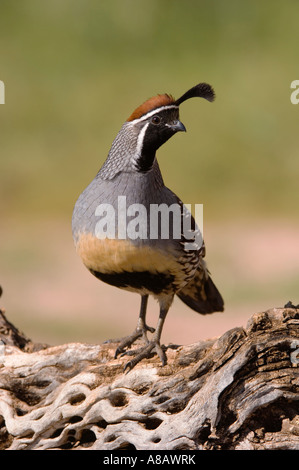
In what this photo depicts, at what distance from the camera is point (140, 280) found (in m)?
4.04

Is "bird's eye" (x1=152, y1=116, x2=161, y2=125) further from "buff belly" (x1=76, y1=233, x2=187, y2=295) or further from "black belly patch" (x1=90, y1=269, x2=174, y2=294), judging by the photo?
"black belly patch" (x1=90, y1=269, x2=174, y2=294)

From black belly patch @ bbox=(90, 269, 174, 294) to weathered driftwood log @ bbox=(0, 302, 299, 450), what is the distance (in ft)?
0.93

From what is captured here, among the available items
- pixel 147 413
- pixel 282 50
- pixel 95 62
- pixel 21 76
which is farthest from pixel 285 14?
pixel 147 413

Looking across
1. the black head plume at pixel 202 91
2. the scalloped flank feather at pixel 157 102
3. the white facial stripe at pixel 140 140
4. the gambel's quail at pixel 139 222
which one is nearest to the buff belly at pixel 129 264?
the gambel's quail at pixel 139 222

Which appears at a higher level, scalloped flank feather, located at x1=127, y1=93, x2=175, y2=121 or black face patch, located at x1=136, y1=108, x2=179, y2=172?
scalloped flank feather, located at x1=127, y1=93, x2=175, y2=121

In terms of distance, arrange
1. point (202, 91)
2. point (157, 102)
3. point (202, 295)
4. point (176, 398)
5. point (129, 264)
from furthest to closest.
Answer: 1. point (202, 295)
2. point (202, 91)
3. point (157, 102)
4. point (129, 264)
5. point (176, 398)

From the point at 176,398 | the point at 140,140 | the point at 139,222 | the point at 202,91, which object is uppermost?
the point at 202,91

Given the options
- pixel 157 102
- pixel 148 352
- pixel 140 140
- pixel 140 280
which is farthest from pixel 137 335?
pixel 157 102

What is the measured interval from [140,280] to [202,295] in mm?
783

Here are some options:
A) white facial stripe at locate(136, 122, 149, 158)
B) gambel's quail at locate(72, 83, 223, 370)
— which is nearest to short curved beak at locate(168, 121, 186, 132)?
gambel's quail at locate(72, 83, 223, 370)

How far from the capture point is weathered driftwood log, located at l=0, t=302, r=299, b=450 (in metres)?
3.62

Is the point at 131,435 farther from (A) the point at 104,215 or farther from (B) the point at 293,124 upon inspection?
(B) the point at 293,124

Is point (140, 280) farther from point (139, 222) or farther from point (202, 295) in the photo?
point (202, 295)

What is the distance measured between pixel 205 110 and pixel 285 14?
144cm
